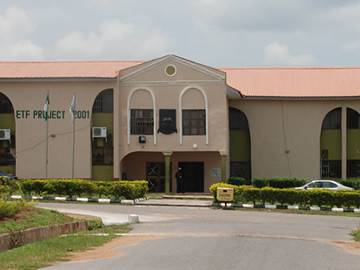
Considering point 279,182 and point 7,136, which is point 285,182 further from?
point 7,136

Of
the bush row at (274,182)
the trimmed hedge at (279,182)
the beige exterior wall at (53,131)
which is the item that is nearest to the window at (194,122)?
the bush row at (274,182)

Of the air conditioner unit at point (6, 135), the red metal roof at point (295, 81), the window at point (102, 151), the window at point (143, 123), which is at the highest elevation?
the red metal roof at point (295, 81)

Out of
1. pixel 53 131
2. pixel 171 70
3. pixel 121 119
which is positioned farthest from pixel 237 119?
pixel 53 131

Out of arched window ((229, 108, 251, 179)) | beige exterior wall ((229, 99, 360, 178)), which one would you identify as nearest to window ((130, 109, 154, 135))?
beige exterior wall ((229, 99, 360, 178))

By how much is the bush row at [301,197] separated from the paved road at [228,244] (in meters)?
4.94

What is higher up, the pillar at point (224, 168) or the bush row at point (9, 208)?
the pillar at point (224, 168)

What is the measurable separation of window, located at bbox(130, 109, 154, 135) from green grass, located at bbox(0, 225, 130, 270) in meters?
25.6

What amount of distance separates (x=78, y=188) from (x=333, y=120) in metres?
19.6

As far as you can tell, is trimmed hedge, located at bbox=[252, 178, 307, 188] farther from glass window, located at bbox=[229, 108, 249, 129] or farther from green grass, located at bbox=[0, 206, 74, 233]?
green grass, located at bbox=[0, 206, 74, 233]

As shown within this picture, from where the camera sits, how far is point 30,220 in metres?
19.5

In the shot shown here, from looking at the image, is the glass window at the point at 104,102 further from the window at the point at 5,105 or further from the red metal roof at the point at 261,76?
the window at the point at 5,105

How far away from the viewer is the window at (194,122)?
46.8 meters

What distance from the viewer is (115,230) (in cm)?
2352

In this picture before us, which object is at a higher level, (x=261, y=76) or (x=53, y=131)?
(x=261, y=76)
